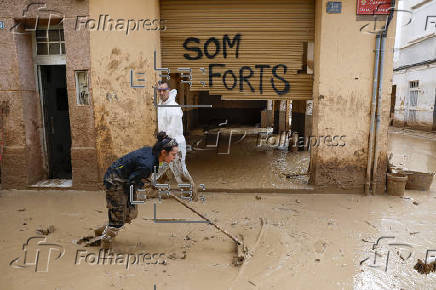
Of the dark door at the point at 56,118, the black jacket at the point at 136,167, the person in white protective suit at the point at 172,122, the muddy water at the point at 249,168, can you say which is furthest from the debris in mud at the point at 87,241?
the dark door at the point at 56,118

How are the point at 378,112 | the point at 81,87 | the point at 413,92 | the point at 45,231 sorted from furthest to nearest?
1. the point at 413,92
2. the point at 81,87
3. the point at 378,112
4. the point at 45,231

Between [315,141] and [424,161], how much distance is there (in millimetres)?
4959

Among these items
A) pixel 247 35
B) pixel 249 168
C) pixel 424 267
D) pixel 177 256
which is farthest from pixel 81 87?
pixel 424 267

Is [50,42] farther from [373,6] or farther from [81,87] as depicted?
[373,6]

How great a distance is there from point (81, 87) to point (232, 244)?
4171 mm

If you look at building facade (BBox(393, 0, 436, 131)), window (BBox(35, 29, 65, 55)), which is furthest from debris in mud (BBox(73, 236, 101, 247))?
building facade (BBox(393, 0, 436, 131))

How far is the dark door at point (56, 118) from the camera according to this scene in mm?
6430

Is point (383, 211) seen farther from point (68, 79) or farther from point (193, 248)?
point (68, 79)

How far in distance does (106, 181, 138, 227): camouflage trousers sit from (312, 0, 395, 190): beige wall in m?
3.68

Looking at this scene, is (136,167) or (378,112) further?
(378,112)

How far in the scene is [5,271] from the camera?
3.35m

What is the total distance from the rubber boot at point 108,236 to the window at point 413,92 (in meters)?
18.3

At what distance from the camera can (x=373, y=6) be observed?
5.38 metres

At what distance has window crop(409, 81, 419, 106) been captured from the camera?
17.1 m
